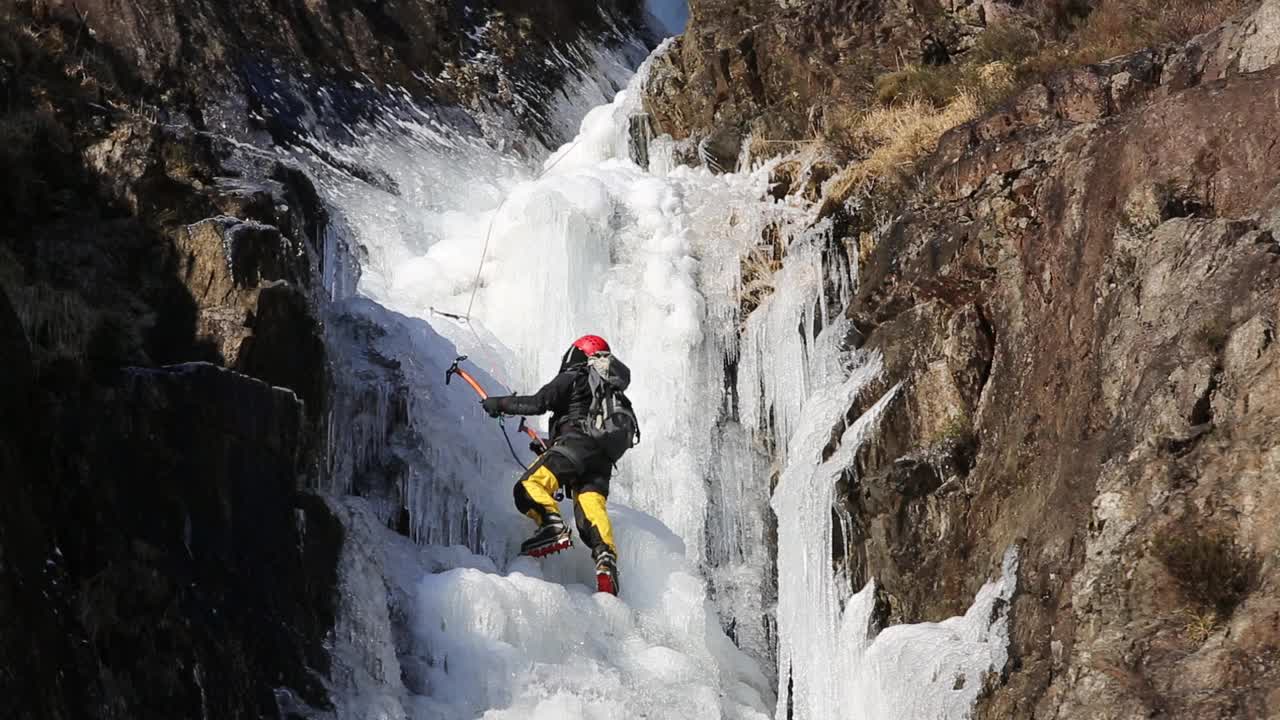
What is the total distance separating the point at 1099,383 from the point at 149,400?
438cm

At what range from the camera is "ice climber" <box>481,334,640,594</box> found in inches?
369

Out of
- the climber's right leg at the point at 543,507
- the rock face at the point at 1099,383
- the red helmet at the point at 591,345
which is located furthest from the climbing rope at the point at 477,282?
the rock face at the point at 1099,383

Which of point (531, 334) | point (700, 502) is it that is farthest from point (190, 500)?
point (531, 334)

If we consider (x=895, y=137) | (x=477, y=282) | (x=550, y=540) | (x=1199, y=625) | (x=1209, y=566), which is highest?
(x=895, y=137)

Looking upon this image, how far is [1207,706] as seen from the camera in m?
5.38

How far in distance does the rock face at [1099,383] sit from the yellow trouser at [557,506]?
153 centimetres

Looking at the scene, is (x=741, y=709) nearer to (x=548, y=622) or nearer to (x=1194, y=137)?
(x=548, y=622)

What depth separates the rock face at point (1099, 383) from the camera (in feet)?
19.0

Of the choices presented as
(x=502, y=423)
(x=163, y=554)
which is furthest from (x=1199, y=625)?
(x=502, y=423)

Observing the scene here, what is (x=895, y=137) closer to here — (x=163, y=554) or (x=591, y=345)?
(x=591, y=345)

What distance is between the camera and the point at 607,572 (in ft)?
30.4

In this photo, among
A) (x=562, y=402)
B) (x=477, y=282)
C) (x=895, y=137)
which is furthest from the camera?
(x=477, y=282)

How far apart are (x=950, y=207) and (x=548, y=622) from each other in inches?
144

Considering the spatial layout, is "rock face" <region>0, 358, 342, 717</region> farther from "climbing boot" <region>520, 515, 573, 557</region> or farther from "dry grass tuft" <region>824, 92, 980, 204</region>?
"dry grass tuft" <region>824, 92, 980, 204</region>
